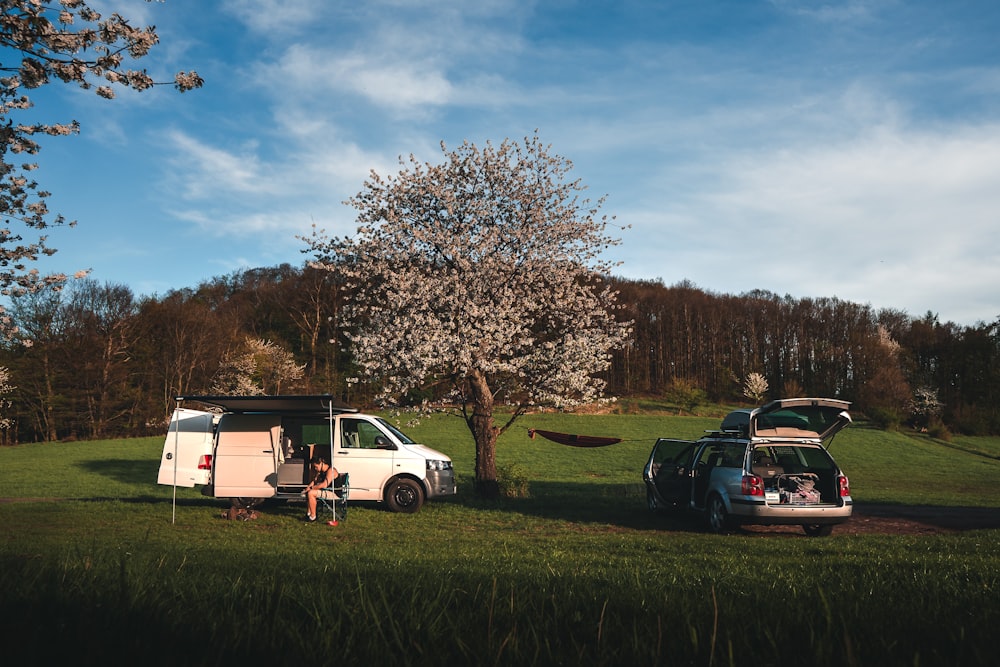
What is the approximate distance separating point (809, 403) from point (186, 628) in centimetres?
1366

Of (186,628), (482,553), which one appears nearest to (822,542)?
(482,553)

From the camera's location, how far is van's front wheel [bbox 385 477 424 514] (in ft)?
58.2

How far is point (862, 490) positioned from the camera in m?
26.6

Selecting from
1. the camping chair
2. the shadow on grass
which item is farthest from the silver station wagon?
the shadow on grass

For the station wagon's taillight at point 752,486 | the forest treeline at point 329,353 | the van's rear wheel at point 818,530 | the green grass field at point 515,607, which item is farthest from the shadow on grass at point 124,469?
the van's rear wheel at point 818,530

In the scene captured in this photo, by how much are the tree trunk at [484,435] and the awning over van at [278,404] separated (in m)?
4.08

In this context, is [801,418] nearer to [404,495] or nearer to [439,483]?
[439,483]

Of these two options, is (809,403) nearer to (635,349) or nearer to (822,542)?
(822,542)

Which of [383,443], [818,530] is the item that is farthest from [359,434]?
[818,530]

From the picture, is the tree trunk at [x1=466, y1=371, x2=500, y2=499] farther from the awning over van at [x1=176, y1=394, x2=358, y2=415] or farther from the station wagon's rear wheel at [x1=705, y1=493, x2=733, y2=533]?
the station wagon's rear wheel at [x1=705, y1=493, x2=733, y2=533]

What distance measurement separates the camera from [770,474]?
563 inches

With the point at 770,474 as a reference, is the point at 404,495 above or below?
below

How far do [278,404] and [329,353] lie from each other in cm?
3689

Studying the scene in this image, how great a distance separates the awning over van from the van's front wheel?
7.05ft
